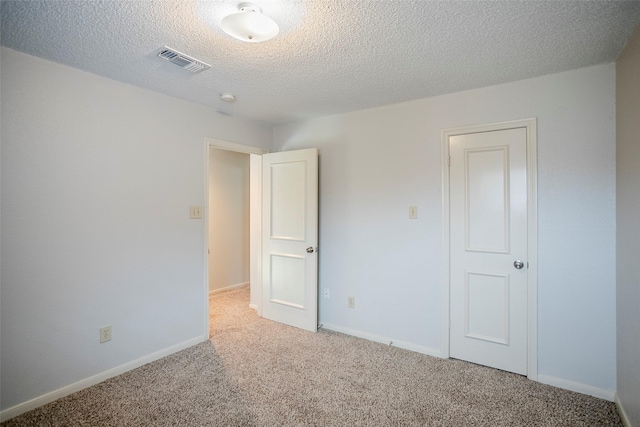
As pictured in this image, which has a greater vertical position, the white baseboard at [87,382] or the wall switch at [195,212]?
the wall switch at [195,212]

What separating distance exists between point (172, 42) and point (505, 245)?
2703mm

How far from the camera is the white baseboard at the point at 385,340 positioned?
2.79m

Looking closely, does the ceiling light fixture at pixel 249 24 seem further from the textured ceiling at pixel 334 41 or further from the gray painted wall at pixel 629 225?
the gray painted wall at pixel 629 225

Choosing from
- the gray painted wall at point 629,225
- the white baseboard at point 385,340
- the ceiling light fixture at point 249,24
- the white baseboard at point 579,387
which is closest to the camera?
the ceiling light fixture at point 249,24

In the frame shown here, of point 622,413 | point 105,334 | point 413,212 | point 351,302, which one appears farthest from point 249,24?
point 622,413

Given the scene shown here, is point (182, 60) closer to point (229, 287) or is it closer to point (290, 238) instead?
point (290, 238)

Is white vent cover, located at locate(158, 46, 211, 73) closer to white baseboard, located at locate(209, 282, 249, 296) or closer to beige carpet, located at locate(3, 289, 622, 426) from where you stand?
beige carpet, located at locate(3, 289, 622, 426)

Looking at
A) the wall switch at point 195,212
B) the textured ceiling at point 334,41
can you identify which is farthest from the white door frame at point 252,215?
the textured ceiling at point 334,41

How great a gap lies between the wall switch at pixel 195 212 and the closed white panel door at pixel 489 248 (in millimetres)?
2276

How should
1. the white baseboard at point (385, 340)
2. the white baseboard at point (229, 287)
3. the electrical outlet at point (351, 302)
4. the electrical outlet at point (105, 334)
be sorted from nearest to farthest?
the electrical outlet at point (105, 334), the white baseboard at point (385, 340), the electrical outlet at point (351, 302), the white baseboard at point (229, 287)

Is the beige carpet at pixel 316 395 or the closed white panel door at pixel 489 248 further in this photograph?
the closed white panel door at pixel 489 248

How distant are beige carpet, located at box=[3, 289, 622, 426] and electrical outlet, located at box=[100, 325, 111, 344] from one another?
0.31 m

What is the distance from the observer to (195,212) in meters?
2.97

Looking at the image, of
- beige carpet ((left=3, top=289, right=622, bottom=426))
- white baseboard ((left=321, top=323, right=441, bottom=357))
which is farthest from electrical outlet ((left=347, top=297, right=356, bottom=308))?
beige carpet ((left=3, top=289, right=622, bottom=426))
